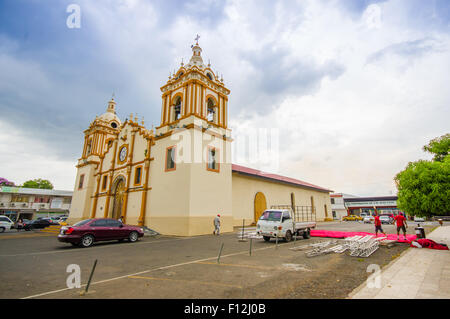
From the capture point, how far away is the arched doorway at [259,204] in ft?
80.6

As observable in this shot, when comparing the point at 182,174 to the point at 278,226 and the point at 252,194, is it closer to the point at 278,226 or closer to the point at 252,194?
the point at 278,226

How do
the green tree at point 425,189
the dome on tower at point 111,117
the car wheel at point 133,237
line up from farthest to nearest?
the dome on tower at point 111,117 < the car wheel at point 133,237 < the green tree at point 425,189

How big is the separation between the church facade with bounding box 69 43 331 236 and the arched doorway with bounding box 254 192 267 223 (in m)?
0.11

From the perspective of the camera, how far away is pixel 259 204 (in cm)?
2527

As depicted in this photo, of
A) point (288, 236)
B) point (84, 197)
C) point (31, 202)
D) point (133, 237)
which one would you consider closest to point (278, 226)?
point (288, 236)

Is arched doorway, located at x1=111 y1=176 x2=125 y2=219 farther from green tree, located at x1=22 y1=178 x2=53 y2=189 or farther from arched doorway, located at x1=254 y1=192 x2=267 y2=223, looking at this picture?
green tree, located at x1=22 y1=178 x2=53 y2=189

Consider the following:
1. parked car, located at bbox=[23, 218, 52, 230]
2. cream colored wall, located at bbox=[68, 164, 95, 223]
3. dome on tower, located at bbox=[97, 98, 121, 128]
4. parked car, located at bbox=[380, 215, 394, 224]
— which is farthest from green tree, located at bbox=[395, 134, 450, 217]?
parked car, located at bbox=[23, 218, 52, 230]

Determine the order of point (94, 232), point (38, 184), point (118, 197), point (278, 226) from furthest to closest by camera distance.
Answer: point (38, 184)
point (118, 197)
point (278, 226)
point (94, 232)

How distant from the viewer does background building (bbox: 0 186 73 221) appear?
4094 centimetres

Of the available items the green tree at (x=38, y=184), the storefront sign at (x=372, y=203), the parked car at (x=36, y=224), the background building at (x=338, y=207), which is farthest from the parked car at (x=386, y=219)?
the green tree at (x=38, y=184)

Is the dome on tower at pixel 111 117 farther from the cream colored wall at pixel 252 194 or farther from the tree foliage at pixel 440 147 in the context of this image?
the tree foliage at pixel 440 147

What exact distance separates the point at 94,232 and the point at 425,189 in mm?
16184

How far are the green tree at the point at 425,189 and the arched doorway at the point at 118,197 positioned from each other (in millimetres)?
22318
